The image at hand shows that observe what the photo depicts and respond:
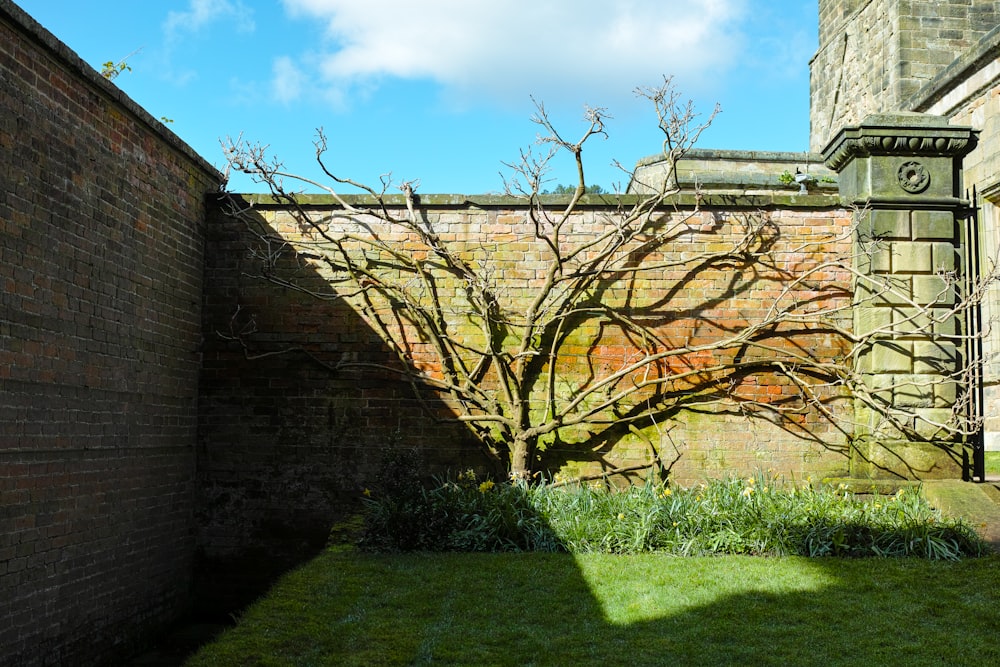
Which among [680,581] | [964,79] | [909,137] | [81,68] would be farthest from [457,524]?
[964,79]

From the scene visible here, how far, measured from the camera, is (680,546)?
22.8 feet

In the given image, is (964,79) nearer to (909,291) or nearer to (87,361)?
(909,291)

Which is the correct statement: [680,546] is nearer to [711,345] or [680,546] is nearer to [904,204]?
[711,345]

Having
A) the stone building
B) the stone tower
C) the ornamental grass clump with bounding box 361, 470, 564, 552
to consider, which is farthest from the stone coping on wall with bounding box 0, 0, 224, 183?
the stone tower

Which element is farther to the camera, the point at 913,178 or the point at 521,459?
the point at 521,459

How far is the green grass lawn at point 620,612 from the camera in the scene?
4.79 meters

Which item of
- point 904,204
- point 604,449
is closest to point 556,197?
point 604,449

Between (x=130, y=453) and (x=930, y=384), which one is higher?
(x=930, y=384)

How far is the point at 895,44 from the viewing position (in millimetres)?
16969

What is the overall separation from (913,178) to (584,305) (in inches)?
129

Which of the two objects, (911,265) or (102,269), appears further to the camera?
(911,265)

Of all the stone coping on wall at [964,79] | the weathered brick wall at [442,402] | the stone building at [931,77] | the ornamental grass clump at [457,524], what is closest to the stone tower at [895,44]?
the stone building at [931,77]

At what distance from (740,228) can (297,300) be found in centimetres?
439

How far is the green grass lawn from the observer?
4789 mm
